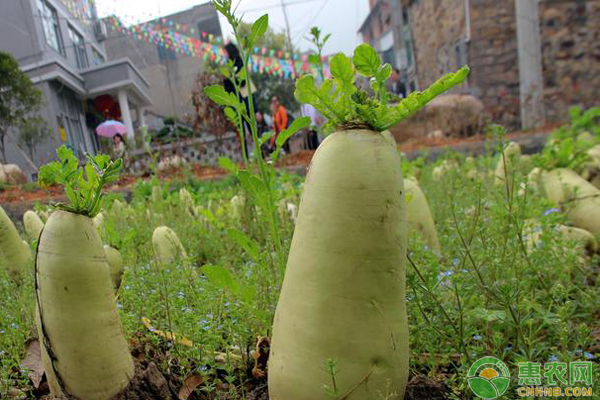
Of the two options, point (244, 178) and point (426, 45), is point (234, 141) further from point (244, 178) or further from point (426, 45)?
point (244, 178)

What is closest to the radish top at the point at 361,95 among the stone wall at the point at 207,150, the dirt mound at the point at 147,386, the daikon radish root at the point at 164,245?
the dirt mound at the point at 147,386

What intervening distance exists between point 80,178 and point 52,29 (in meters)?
10.6

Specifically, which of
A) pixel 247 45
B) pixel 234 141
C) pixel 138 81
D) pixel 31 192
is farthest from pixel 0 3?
pixel 138 81

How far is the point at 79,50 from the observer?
14062 mm

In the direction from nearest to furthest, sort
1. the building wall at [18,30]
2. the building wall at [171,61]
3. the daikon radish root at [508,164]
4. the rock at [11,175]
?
the daikon radish root at [508,164] < the building wall at [18,30] < the rock at [11,175] < the building wall at [171,61]

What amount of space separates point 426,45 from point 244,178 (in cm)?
1244

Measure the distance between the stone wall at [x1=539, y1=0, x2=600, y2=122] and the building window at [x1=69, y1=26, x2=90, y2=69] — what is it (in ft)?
36.4

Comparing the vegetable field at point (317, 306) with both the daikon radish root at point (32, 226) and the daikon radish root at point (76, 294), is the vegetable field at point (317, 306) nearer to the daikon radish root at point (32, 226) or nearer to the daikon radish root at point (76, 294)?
the daikon radish root at point (76, 294)

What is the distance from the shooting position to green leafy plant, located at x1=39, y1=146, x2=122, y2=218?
2.60 ft

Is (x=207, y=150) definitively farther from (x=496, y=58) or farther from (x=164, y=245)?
(x=164, y=245)

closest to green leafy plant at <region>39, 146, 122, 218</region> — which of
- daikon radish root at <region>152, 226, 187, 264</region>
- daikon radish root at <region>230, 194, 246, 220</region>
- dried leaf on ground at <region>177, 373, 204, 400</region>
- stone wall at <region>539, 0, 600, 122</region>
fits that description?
dried leaf on ground at <region>177, 373, 204, 400</region>

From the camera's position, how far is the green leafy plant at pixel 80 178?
792 millimetres

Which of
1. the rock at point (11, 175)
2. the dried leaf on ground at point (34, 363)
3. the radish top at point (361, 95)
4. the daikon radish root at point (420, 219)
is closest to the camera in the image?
the radish top at point (361, 95)

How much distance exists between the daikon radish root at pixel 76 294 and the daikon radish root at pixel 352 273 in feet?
1.14
